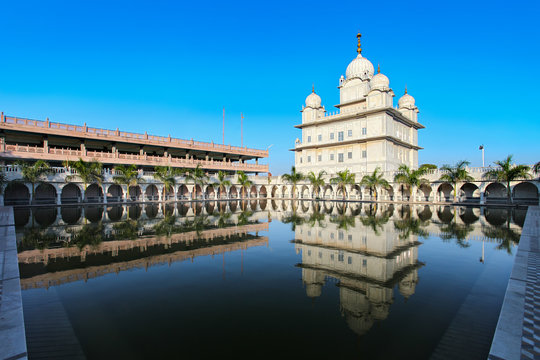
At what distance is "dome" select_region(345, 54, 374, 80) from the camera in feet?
167

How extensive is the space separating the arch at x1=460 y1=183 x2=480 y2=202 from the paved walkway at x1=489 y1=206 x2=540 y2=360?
37241 mm

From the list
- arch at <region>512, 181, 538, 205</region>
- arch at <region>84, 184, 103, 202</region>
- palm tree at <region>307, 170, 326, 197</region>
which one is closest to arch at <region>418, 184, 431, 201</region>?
arch at <region>512, 181, 538, 205</region>

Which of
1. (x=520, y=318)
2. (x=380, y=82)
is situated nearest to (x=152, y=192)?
(x=380, y=82)

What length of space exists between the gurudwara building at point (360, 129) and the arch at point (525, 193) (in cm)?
1539

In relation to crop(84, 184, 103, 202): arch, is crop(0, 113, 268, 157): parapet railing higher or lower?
higher

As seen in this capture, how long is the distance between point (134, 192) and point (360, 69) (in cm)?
4246

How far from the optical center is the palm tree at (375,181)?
40.8 metres

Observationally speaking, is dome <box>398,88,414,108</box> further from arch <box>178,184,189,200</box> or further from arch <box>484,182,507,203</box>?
arch <box>178,184,189,200</box>

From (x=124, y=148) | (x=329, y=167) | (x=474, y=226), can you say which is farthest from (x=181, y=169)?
(x=474, y=226)

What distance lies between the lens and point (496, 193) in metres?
39.1

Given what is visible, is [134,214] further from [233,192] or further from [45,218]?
[233,192]

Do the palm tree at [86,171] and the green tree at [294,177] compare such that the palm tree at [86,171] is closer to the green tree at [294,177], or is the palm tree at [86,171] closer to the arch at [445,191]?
the green tree at [294,177]

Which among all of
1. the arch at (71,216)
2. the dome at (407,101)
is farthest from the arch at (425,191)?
the arch at (71,216)

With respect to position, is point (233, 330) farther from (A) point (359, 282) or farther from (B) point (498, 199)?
(B) point (498, 199)
